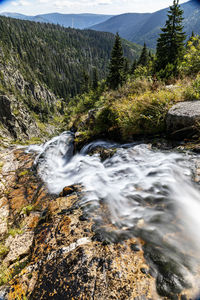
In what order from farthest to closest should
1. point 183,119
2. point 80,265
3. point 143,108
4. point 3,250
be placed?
1. point 143,108
2. point 183,119
3. point 3,250
4. point 80,265

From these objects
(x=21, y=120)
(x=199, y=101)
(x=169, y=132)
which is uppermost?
(x=199, y=101)

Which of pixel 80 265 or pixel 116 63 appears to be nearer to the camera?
pixel 80 265

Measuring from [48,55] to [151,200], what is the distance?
179614 mm

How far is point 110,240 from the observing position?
2.79 m

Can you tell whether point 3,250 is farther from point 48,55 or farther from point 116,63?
point 48,55

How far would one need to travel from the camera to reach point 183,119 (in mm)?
4520

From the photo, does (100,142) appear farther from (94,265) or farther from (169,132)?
(94,265)

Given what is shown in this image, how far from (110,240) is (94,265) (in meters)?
0.53

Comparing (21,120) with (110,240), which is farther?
(21,120)

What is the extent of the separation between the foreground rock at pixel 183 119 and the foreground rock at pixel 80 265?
3.54 meters

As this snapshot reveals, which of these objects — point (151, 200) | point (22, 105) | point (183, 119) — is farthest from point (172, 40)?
point (22, 105)

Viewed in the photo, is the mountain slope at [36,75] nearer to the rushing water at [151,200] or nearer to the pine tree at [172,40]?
the pine tree at [172,40]

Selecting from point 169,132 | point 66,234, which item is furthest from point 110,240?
point 169,132

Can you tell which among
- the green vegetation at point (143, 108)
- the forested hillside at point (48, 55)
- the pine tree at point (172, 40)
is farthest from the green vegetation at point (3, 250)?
the forested hillside at point (48, 55)
